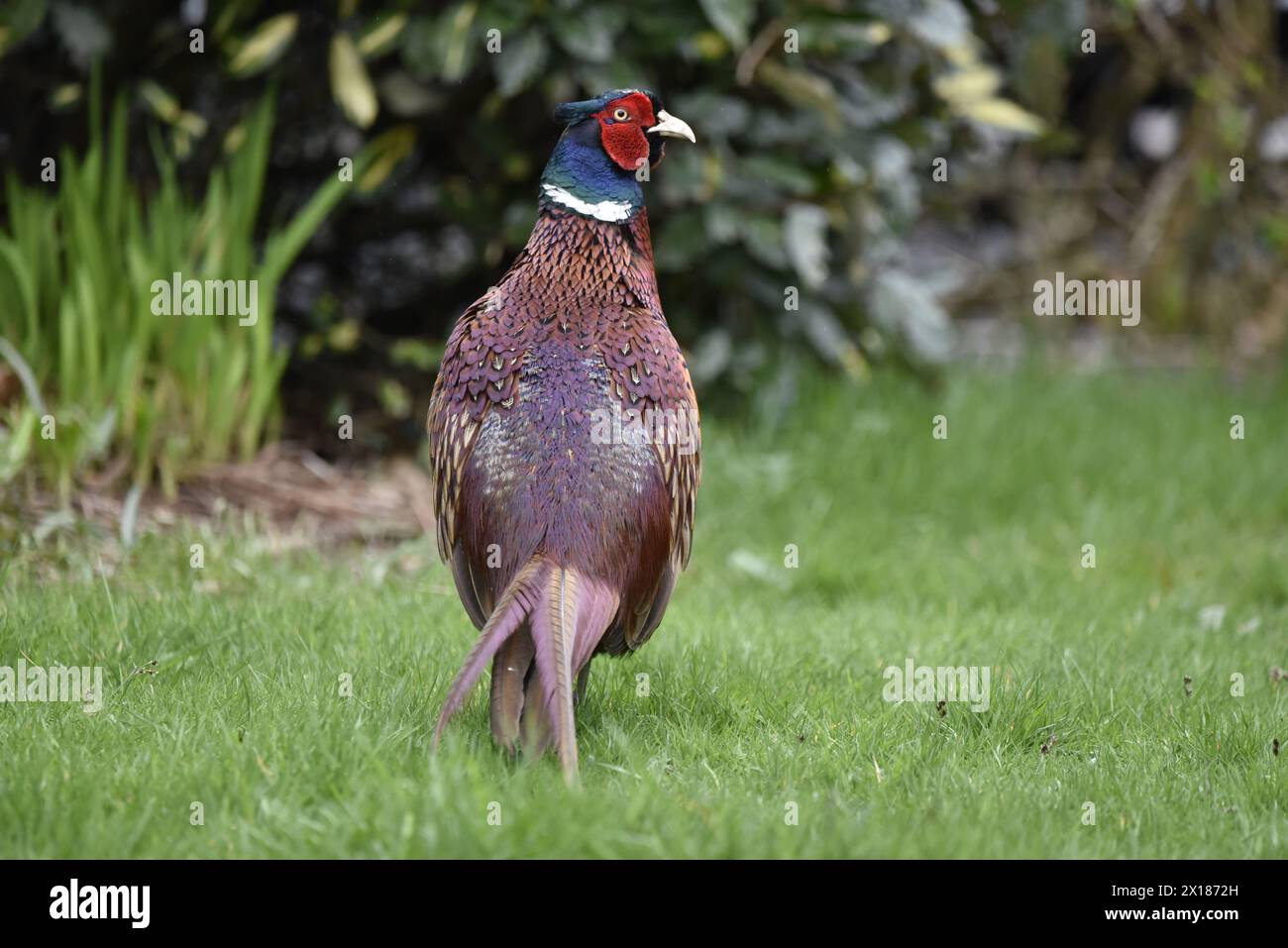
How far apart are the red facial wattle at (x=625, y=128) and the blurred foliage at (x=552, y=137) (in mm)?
1759

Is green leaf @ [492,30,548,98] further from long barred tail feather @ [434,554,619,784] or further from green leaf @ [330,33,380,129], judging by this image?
long barred tail feather @ [434,554,619,784]

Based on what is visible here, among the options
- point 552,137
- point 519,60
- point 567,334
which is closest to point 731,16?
point 519,60

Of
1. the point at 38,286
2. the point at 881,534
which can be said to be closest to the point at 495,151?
the point at 38,286

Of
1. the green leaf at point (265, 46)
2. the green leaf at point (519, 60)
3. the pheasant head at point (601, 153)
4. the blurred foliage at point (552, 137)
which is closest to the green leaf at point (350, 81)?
the blurred foliage at point (552, 137)

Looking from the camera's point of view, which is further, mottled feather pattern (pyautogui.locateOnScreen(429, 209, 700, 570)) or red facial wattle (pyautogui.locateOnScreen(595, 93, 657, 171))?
red facial wattle (pyautogui.locateOnScreen(595, 93, 657, 171))

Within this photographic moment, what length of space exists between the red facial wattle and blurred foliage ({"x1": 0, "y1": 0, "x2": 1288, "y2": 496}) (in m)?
1.76

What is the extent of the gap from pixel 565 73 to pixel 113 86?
5.88 ft

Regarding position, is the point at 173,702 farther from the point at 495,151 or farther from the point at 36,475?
the point at 495,151

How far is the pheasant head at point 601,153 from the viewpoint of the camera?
3.29m

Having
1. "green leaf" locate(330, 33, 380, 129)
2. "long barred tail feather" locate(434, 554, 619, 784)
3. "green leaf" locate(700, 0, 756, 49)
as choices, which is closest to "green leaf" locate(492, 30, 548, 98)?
"green leaf" locate(330, 33, 380, 129)

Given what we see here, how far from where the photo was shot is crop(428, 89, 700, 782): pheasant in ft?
9.32

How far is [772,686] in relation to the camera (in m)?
3.50

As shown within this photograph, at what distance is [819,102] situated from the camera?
17.0ft

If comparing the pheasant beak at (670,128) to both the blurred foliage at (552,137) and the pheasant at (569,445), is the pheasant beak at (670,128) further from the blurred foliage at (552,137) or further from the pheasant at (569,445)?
the blurred foliage at (552,137)
